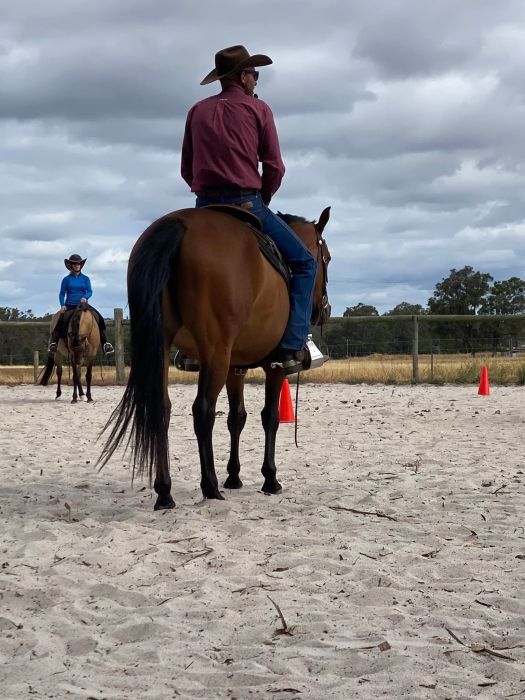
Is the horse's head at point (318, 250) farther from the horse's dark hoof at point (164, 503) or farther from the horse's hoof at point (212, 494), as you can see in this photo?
the horse's dark hoof at point (164, 503)

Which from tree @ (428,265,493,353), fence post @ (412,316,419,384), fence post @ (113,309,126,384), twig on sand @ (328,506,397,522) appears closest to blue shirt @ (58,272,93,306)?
fence post @ (113,309,126,384)

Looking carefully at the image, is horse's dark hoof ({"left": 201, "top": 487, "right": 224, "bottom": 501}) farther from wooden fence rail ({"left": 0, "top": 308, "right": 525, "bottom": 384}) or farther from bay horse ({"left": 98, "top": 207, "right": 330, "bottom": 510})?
wooden fence rail ({"left": 0, "top": 308, "right": 525, "bottom": 384})

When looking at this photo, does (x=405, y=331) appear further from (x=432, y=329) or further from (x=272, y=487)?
(x=272, y=487)

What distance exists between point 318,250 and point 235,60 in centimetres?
167

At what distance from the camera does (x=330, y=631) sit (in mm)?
3359

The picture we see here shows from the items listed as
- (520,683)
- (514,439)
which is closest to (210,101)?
(520,683)

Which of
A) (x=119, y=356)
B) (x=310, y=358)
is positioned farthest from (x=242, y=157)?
(x=119, y=356)

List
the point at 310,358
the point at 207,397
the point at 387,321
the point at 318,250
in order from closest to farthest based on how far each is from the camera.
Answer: the point at 207,397 → the point at 310,358 → the point at 318,250 → the point at 387,321

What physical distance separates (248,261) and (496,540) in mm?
2204

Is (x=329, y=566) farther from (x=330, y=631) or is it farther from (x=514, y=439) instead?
(x=514, y=439)

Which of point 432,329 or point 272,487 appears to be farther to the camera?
point 432,329

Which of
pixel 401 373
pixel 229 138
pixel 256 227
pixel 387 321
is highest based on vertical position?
pixel 229 138

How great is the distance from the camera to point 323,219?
6746 millimetres

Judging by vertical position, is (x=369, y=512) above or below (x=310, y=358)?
below
